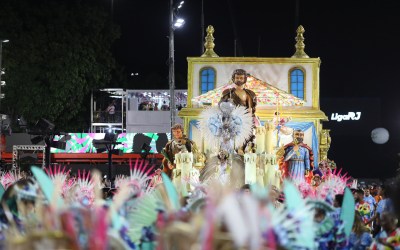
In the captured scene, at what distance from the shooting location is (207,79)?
73.2 ft

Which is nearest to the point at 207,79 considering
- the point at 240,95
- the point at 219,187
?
the point at 240,95

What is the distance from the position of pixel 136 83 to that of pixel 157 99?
1289 cm

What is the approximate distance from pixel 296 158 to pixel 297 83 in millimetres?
5100

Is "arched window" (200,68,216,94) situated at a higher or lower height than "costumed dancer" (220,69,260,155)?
higher

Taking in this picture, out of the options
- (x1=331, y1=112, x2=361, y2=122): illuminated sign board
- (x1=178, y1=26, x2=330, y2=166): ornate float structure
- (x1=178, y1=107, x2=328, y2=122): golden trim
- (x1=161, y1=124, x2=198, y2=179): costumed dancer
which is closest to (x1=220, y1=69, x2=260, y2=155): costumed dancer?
(x1=161, y1=124, x2=198, y2=179): costumed dancer

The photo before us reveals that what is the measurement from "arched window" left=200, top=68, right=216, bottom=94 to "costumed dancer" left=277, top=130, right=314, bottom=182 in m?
4.95

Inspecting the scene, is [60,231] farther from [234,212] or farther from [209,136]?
[209,136]

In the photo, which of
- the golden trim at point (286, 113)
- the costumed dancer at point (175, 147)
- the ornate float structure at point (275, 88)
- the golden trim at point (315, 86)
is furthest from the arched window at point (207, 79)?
the costumed dancer at point (175, 147)

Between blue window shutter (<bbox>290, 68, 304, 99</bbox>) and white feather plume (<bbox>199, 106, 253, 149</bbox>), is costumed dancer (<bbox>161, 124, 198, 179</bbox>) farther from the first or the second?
blue window shutter (<bbox>290, 68, 304, 99</bbox>)

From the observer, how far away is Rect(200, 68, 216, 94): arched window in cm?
2223

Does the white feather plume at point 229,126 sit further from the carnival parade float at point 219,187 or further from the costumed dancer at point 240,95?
the costumed dancer at point 240,95

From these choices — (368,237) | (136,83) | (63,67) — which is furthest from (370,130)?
(368,237)

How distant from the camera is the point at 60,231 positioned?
13.6ft

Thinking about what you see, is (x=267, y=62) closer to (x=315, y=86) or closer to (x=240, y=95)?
(x=315, y=86)
